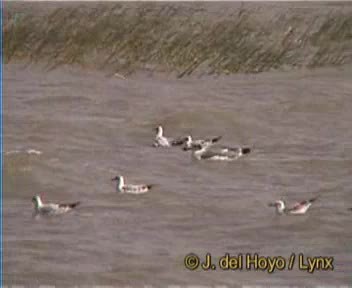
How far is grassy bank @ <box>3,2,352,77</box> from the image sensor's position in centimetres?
660

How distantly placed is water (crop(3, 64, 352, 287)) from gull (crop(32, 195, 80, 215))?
0.18 feet

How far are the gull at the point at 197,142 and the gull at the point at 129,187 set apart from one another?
0.49 m

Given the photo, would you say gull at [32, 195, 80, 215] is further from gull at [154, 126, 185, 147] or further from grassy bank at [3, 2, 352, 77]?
grassy bank at [3, 2, 352, 77]

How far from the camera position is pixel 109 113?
641cm

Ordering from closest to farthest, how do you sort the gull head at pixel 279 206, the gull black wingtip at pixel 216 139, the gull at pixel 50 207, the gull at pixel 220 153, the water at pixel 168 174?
1. the water at pixel 168 174
2. the gull at pixel 50 207
3. the gull head at pixel 279 206
4. the gull at pixel 220 153
5. the gull black wingtip at pixel 216 139

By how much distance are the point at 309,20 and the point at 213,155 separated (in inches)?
53.7

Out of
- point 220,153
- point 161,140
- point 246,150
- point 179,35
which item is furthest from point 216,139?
point 179,35

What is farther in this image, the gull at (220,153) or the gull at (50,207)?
the gull at (220,153)

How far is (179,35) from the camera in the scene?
6.75 meters

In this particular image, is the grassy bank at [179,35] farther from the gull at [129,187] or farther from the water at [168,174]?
the gull at [129,187]

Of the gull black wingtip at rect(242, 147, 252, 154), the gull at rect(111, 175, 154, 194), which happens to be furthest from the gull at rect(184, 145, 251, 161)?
the gull at rect(111, 175, 154, 194)

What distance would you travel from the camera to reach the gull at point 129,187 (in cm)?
614

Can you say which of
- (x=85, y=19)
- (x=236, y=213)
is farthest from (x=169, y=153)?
(x=85, y=19)

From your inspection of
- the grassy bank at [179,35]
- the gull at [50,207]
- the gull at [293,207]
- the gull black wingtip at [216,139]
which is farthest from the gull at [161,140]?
the gull at [293,207]
